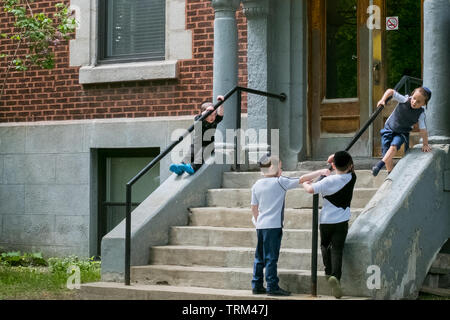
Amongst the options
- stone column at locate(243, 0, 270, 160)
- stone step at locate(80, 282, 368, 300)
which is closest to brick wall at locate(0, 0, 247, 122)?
stone column at locate(243, 0, 270, 160)

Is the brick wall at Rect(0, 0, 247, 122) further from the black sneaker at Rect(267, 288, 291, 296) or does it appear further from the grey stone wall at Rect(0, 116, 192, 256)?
the black sneaker at Rect(267, 288, 291, 296)

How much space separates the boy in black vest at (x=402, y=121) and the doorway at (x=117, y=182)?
4.40 m

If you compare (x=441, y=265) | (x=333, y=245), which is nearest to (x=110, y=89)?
(x=441, y=265)

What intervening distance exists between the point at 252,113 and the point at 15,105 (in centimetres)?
422

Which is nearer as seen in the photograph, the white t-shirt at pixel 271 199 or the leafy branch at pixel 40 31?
the white t-shirt at pixel 271 199

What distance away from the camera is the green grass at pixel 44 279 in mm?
8516

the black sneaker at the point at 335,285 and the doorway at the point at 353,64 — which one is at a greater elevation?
the doorway at the point at 353,64

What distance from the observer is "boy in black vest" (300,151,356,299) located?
698cm

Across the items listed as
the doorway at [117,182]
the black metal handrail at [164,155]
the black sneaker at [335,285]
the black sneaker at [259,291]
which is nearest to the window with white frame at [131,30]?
the doorway at [117,182]

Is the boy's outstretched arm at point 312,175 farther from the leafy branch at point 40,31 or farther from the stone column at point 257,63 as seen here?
the leafy branch at point 40,31

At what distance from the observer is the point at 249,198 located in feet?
29.6

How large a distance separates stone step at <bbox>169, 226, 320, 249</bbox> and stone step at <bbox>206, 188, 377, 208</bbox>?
0.52 meters

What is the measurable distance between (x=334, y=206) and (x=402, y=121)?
1.62 metres

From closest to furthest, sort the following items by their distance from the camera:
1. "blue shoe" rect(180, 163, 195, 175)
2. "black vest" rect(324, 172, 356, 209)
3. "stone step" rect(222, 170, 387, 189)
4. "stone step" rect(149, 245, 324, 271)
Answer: "black vest" rect(324, 172, 356, 209) < "stone step" rect(149, 245, 324, 271) < "stone step" rect(222, 170, 387, 189) < "blue shoe" rect(180, 163, 195, 175)
